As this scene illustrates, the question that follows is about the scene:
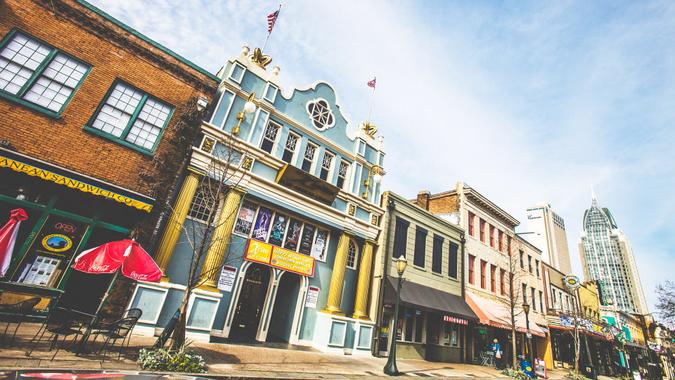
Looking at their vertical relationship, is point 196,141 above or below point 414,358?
above

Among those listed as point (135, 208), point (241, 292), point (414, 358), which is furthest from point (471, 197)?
point (135, 208)

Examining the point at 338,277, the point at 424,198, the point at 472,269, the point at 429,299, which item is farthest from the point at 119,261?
the point at 472,269

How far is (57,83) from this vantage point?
30.7ft

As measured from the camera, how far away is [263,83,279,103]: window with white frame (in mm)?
14155

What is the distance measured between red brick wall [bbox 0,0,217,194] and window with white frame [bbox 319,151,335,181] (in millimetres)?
7099

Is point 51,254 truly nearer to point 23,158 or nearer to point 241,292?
point 23,158

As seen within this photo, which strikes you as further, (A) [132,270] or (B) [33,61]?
(B) [33,61]

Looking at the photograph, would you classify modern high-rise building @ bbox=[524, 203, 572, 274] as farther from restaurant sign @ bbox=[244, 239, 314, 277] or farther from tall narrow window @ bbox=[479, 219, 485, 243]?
restaurant sign @ bbox=[244, 239, 314, 277]

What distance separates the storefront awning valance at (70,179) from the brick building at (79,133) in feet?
0.08

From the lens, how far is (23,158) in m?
8.00

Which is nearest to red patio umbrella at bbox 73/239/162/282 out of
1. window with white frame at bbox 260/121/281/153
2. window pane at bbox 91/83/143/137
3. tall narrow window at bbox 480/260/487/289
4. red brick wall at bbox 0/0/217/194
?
red brick wall at bbox 0/0/217/194

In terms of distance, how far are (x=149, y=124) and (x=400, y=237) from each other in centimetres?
1387

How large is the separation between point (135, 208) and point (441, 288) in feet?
57.4

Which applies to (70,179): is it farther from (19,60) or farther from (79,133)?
(19,60)
